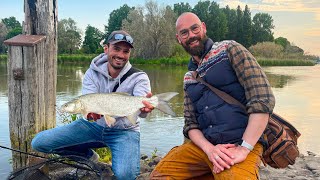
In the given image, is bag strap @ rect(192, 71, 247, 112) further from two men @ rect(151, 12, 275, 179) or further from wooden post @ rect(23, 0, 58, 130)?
wooden post @ rect(23, 0, 58, 130)

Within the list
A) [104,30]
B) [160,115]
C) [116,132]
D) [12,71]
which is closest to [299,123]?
[160,115]

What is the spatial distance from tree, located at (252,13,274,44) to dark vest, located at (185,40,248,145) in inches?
3513

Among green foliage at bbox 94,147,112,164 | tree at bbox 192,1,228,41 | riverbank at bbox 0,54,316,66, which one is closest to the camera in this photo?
green foliage at bbox 94,147,112,164

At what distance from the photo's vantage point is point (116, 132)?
16.5 feet

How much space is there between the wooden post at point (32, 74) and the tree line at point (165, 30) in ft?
172

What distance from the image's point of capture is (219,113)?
3984 mm

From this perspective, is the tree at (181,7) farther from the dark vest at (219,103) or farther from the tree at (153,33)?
the dark vest at (219,103)

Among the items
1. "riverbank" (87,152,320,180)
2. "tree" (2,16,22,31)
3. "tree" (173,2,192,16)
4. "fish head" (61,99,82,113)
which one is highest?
"tree" (173,2,192,16)

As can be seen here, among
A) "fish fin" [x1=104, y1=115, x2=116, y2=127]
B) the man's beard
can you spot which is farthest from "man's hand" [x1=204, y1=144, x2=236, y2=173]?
"fish fin" [x1=104, y1=115, x2=116, y2=127]

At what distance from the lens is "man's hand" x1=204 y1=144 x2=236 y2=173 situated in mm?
3781

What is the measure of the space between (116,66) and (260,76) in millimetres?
1902

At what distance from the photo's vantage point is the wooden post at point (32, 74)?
17.8ft

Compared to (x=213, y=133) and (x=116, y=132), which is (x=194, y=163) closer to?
(x=213, y=133)

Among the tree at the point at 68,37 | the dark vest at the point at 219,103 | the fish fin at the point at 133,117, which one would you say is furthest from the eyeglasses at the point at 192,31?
the tree at the point at 68,37
